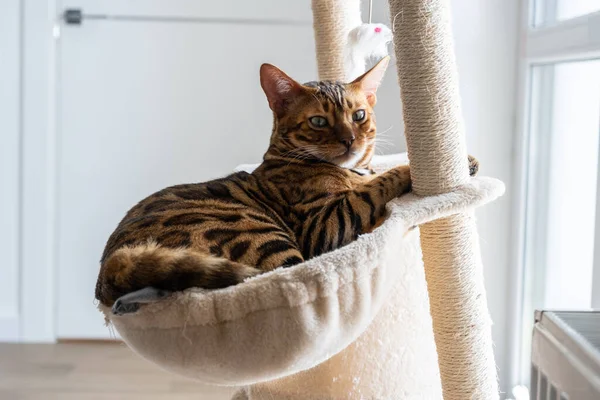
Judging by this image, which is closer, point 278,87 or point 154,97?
point 278,87

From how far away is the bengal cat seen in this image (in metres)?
0.92

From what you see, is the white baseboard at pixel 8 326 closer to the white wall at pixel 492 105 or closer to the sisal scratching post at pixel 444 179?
the white wall at pixel 492 105

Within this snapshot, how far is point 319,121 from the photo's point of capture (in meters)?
1.38

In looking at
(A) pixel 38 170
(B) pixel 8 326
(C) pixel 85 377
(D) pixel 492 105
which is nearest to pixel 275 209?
(D) pixel 492 105

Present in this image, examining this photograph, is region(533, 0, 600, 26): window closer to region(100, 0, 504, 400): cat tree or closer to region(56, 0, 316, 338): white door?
region(100, 0, 504, 400): cat tree

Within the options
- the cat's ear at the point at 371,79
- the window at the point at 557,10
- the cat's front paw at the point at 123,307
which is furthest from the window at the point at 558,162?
the cat's front paw at the point at 123,307

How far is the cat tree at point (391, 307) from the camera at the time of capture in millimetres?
871

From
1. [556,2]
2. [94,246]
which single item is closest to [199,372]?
[556,2]

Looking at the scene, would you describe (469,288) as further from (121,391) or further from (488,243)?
(121,391)

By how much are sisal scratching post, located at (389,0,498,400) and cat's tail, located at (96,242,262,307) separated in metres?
0.33

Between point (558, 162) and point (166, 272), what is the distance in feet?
3.88

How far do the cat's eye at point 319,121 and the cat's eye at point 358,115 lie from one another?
5cm

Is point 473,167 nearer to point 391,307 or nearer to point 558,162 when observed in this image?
point 391,307

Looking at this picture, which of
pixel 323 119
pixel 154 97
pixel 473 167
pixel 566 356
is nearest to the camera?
pixel 566 356
